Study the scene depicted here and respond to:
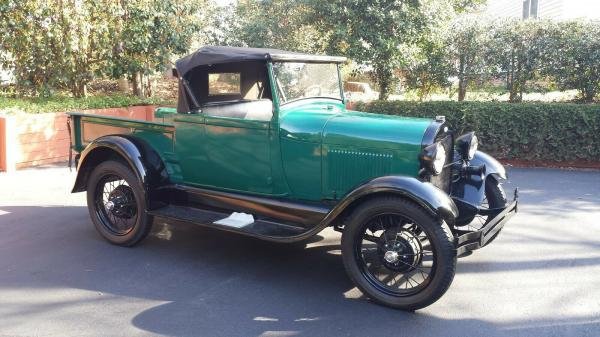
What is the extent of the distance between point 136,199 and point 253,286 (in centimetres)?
150

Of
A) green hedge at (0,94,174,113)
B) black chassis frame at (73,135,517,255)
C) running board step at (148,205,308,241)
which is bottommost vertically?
running board step at (148,205,308,241)

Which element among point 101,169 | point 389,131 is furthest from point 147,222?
point 389,131

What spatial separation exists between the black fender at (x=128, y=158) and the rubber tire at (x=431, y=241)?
198cm

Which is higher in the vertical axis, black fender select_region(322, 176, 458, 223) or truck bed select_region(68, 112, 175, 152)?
truck bed select_region(68, 112, 175, 152)

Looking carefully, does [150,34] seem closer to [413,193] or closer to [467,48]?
[467,48]

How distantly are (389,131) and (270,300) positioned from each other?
1565 mm

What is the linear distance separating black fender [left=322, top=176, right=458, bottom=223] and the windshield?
1.20 metres

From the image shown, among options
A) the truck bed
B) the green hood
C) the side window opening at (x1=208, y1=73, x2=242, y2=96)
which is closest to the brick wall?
the truck bed

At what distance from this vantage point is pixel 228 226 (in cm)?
Answer: 431

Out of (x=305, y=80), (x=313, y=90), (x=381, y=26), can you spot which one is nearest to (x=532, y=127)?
(x=381, y=26)

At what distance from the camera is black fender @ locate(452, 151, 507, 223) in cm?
423

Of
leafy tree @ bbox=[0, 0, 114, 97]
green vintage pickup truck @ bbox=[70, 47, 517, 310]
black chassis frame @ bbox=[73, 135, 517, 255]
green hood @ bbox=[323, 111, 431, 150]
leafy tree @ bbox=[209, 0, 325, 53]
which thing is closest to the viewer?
black chassis frame @ bbox=[73, 135, 517, 255]

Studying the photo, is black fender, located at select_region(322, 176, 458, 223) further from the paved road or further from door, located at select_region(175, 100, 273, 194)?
door, located at select_region(175, 100, 273, 194)

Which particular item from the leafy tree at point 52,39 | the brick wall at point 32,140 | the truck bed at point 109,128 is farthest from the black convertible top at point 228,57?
the leafy tree at point 52,39
